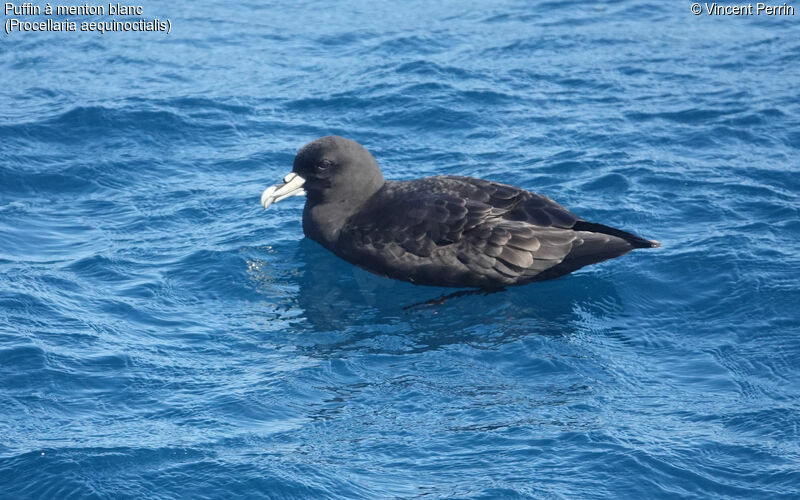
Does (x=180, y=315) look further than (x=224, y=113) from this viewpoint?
No

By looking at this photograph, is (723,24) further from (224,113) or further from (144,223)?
(144,223)

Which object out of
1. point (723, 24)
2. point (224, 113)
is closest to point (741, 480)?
point (224, 113)

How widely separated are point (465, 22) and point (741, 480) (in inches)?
439

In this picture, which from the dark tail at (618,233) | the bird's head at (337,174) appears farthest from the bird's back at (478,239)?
the bird's head at (337,174)

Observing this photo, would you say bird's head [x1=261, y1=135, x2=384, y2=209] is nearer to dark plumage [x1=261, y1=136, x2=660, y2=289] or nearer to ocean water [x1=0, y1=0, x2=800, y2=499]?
dark plumage [x1=261, y1=136, x2=660, y2=289]

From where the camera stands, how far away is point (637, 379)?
26.1ft

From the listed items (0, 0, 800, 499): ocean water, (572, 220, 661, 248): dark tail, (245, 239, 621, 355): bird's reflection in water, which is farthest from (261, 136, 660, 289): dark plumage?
(0, 0, 800, 499): ocean water

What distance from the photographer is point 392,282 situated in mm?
9797

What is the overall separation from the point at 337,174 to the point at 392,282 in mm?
1254

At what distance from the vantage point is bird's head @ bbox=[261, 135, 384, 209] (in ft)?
33.6

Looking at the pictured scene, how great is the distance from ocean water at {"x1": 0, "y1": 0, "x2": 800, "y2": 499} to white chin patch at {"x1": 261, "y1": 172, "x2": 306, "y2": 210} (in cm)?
57

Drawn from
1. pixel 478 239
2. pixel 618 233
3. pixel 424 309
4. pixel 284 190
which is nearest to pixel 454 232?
pixel 478 239

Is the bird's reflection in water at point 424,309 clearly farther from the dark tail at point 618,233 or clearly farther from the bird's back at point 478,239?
the dark tail at point 618,233

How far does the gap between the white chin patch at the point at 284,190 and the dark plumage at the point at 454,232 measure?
0.14 ft
